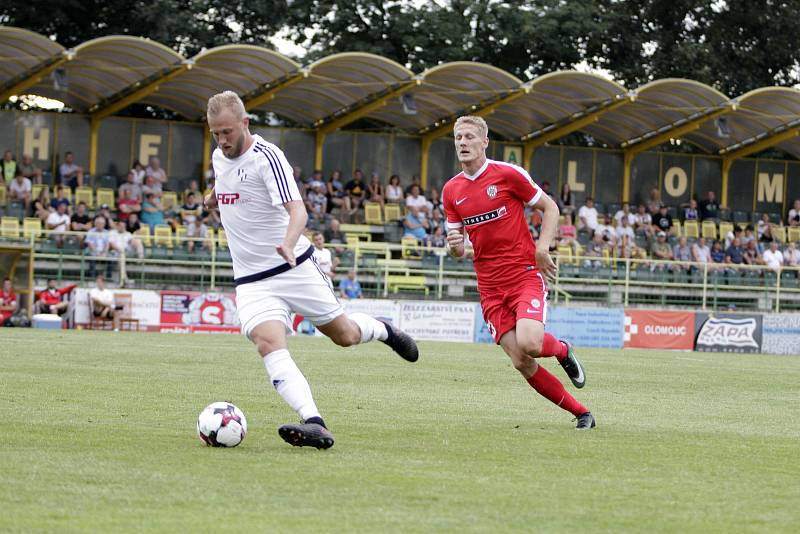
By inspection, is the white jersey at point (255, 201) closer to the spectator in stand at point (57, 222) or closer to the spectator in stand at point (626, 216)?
the spectator in stand at point (57, 222)

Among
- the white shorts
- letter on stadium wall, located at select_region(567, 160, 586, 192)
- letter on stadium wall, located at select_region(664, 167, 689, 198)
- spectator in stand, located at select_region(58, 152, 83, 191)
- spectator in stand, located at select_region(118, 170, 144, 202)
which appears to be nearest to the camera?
the white shorts

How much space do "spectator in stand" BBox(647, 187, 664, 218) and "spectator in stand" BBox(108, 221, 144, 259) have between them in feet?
53.8

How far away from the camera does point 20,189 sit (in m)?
30.3

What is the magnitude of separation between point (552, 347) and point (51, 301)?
18.5 meters

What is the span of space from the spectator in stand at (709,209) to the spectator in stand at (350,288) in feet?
51.8

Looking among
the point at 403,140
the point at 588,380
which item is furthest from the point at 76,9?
the point at 588,380

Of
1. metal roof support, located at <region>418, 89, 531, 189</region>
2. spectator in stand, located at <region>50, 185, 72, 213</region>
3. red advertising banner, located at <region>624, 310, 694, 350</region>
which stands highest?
metal roof support, located at <region>418, 89, 531, 189</region>

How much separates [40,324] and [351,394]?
1493 cm

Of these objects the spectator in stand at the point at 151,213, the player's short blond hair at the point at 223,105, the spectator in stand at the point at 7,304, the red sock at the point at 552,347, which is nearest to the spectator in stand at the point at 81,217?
the spectator in stand at the point at 151,213

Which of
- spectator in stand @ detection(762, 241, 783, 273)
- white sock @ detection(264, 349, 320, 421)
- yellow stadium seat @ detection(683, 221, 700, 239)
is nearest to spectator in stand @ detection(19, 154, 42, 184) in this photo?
yellow stadium seat @ detection(683, 221, 700, 239)

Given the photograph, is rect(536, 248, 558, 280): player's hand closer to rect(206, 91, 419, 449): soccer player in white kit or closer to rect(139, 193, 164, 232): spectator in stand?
rect(206, 91, 419, 449): soccer player in white kit

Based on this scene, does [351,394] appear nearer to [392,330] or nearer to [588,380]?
[392,330]

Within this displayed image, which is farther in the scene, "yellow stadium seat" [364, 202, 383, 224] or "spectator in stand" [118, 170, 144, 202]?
"yellow stadium seat" [364, 202, 383, 224]

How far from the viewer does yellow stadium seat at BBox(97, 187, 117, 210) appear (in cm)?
3225
